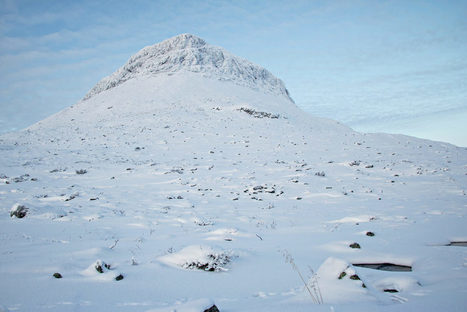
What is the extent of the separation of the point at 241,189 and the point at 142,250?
6.25 m

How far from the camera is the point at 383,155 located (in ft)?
59.6

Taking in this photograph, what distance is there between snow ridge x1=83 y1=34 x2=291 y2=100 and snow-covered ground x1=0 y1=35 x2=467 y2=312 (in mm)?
36923

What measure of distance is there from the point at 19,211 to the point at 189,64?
5216 cm

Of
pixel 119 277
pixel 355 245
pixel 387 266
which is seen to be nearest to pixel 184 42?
pixel 355 245

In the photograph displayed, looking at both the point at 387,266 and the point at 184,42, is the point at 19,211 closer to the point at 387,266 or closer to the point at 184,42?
the point at 387,266

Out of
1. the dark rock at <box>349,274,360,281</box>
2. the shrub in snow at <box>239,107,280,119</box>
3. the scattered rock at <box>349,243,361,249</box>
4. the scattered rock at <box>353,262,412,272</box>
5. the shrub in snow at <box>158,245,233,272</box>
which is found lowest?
the scattered rock at <box>353,262,412,272</box>

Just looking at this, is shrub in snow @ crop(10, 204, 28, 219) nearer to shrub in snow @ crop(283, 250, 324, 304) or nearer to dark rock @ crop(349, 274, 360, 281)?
shrub in snow @ crop(283, 250, 324, 304)

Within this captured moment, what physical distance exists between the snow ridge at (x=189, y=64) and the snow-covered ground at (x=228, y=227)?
121 feet

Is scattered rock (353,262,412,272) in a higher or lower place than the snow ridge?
lower

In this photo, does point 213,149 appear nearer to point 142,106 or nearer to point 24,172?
point 24,172

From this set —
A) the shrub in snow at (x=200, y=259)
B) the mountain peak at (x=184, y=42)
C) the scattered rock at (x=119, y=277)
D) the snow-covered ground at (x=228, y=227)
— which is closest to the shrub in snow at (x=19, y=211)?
the snow-covered ground at (x=228, y=227)

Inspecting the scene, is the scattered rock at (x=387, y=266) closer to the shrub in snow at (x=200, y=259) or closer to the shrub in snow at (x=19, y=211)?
the shrub in snow at (x=200, y=259)

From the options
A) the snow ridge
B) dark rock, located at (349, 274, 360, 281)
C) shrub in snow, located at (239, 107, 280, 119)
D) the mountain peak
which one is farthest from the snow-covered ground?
the mountain peak

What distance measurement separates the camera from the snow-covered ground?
311 cm
